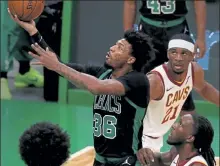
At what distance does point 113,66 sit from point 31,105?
5234 millimetres

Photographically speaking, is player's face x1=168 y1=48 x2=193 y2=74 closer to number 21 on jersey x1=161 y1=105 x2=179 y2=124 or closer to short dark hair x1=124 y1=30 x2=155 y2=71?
number 21 on jersey x1=161 y1=105 x2=179 y2=124

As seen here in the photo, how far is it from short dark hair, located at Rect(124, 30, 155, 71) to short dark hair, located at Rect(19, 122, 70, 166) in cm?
115

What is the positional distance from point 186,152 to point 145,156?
0.43 m

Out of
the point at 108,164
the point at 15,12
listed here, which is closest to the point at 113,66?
the point at 108,164

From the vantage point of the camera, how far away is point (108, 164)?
4.38 m

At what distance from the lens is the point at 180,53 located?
5.58 metres

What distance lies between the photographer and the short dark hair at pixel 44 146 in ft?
10.7

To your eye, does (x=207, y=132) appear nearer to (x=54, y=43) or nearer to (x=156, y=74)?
(x=156, y=74)

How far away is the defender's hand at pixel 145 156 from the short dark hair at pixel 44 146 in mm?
1030

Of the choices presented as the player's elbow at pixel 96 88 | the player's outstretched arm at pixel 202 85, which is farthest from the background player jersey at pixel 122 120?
the player's outstretched arm at pixel 202 85

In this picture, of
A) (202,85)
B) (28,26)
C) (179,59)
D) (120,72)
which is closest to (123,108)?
(120,72)

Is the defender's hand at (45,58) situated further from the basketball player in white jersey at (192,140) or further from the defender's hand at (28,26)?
the basketball player in white jersey at (192,140)

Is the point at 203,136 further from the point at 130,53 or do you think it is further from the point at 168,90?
the point at 168,90

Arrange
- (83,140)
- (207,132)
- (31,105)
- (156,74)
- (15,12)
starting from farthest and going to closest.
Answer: (31,105) < (83,140) < (156,74) < (15,12) < (207,132)
